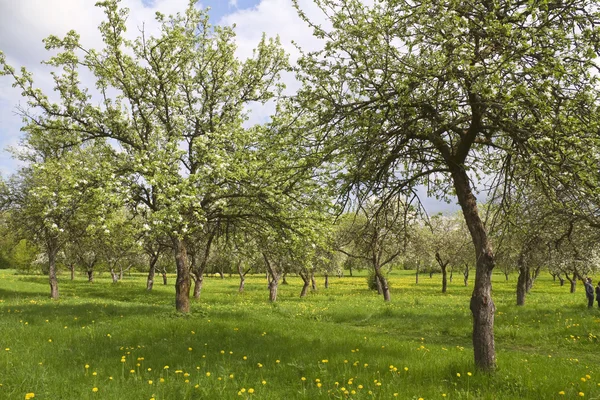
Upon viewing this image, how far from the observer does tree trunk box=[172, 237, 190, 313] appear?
1641cm

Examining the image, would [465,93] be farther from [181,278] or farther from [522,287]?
Answer: [522,287]

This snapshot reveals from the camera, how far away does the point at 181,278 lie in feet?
55.4

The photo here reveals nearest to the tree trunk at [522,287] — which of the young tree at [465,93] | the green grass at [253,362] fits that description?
the green grass at [253,362]

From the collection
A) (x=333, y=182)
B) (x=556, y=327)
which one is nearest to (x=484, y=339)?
(x=333, y=182)

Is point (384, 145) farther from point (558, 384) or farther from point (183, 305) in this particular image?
point (183, 305)

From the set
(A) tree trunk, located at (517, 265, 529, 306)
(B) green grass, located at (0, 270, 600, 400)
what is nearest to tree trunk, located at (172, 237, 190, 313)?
(B) green grass, located at (0, 270, 600, 400)

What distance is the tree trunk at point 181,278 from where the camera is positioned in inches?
646

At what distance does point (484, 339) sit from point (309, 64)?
712cm

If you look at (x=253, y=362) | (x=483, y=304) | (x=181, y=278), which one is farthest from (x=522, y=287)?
(x=253, y=362)

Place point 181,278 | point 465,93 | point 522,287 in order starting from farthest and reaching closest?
point 522,287 → point 181,278 → point 465,93

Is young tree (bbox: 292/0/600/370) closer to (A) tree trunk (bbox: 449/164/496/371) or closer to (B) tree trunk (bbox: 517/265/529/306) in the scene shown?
(A) tree trunk (bbox: 449/164/496/371)

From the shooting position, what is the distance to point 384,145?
8234 mm

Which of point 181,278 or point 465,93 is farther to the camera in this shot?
point 181,278

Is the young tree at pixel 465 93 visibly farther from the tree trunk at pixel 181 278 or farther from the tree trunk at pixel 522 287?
the tree trunk at pixel 522 287
